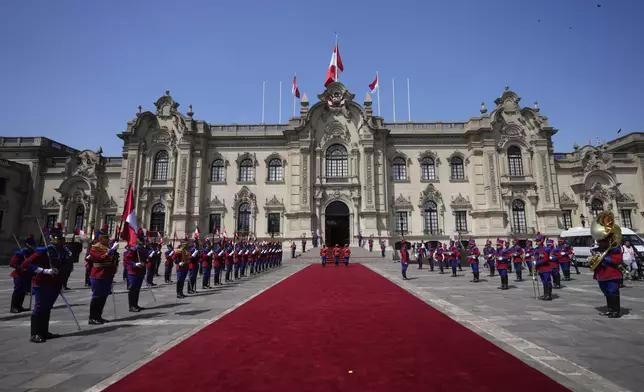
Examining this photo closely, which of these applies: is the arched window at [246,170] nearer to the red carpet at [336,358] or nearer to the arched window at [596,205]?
the red carpet at [336,358]

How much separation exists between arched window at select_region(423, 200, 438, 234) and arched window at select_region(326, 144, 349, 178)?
8.69 metres

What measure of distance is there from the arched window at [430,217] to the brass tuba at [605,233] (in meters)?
24.9

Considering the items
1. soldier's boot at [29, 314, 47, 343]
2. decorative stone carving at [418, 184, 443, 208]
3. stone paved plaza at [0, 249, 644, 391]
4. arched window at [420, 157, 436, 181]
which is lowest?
stone paved plaza at [0, 249, 644, 391]

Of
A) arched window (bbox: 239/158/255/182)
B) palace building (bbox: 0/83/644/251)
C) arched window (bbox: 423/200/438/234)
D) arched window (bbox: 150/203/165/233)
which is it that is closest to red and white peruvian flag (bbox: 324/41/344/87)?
palace building (bbox: 0/83/644/251)

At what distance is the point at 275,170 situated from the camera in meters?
34.1

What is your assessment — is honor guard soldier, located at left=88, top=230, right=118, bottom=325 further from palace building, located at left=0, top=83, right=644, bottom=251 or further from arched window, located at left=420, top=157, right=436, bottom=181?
arched window, located at left=420, top=157, right=436, bottom=181

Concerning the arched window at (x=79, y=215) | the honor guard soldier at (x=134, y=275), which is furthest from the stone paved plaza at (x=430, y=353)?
the arched window at (x=79, y=215)

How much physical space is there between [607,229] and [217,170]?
31.9 metres

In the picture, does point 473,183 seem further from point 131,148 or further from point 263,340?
point 131,148

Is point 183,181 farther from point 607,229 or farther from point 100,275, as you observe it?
point 607,229

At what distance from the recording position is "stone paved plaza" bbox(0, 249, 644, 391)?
13.2ft

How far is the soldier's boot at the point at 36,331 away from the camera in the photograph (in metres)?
5.61

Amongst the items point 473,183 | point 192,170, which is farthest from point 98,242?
point 473,183

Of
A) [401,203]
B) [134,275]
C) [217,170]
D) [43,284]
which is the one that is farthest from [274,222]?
[43,284]
